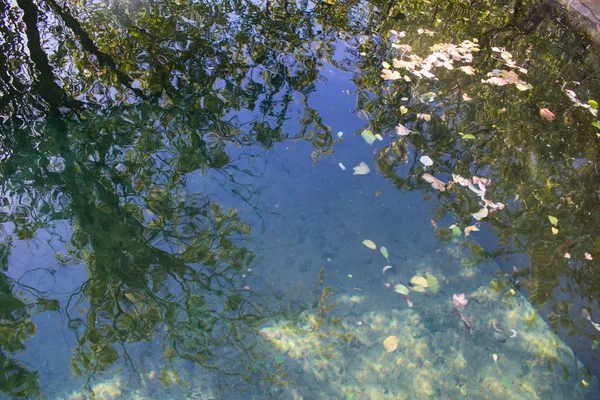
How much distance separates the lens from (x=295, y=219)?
2.65 m

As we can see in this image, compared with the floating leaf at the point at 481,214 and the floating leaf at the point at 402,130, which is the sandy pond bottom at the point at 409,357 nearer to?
the floating leaf at the point at 481,214

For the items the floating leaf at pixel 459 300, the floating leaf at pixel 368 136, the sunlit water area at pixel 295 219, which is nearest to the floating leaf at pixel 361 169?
the sunlit water area at pixel 295 219

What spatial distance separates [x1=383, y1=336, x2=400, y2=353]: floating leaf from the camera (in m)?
2.09

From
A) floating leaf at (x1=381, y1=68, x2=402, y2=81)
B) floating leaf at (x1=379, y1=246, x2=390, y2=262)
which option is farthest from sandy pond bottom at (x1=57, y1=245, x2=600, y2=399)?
floating leaf at (x1=381, y1=68, x2=402, y2=81)

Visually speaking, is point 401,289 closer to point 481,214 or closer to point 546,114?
point 481,214


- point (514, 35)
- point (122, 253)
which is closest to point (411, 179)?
point (122, 253)

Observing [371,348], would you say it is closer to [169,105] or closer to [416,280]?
[416,280]

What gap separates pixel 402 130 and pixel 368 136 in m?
0.29

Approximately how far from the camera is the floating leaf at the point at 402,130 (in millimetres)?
3301

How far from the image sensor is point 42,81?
3738mm

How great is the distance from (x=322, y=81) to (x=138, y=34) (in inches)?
80.9

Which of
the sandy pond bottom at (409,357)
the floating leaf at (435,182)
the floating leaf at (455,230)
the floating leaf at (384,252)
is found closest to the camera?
the sandy pond bottom at (409,357)

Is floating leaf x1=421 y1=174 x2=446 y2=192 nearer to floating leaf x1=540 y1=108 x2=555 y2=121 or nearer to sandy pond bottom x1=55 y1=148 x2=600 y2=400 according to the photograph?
sandy pond bottom x1=55 y1=148 x2=600 y2=400

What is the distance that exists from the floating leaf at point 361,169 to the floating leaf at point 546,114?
1.65 m
